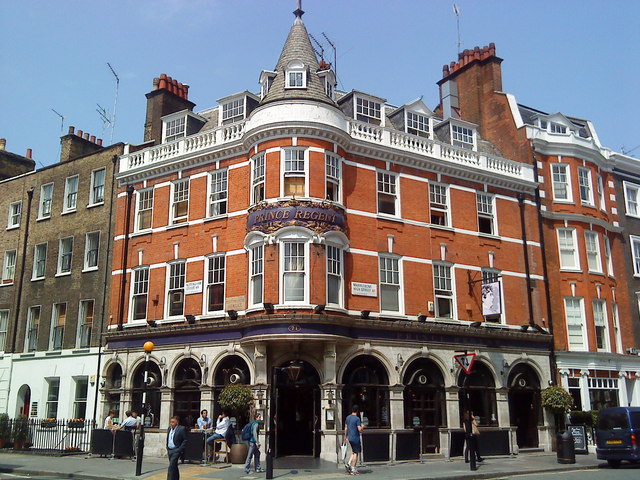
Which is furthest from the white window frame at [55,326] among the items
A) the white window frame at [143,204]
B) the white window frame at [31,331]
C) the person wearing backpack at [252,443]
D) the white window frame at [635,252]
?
the white window frame at [635,252]

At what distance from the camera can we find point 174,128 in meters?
30.2

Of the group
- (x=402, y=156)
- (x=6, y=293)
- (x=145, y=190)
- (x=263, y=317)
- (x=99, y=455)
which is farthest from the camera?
(x=6, y=293)

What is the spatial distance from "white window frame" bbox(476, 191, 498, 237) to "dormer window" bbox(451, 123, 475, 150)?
2.86 metres

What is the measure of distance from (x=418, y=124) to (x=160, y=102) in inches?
498

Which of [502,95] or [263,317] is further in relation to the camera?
[502,95]

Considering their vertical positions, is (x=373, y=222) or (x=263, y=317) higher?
(x=373, y=222)

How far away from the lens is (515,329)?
28.3m

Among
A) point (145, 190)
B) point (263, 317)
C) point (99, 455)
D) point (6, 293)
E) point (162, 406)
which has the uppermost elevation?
point (145, 190)

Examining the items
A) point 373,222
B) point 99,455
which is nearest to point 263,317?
→ point 373,222

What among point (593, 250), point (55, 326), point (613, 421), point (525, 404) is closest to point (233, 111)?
point (55, 326)

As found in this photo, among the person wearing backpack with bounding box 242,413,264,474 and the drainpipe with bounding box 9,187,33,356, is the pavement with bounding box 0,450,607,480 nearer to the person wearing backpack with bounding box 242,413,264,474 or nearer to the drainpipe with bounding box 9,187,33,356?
the person wearing backpack with bounding box 242,413,264,474

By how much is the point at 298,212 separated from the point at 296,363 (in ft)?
17.8

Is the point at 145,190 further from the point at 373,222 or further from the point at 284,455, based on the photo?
the point at 284,455

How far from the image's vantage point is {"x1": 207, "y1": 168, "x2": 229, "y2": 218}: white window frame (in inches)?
1041
